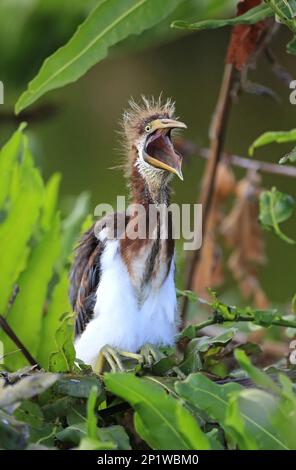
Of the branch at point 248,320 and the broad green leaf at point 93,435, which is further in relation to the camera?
the branch at point 248,320

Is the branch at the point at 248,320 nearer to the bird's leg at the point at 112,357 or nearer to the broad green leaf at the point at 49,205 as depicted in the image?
the bird's leg at the point at 112,357

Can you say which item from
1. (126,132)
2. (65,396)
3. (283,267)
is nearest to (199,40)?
(283,267)

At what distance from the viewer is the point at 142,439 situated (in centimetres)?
87

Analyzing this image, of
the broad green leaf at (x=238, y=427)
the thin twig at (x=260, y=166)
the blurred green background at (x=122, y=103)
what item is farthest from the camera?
the blurred green background at (x=122, y=103)

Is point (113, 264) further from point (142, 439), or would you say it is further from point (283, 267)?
point (283, 267)

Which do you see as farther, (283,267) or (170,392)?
(283,267)

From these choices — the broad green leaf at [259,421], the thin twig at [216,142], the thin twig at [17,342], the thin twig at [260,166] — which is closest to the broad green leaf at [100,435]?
the broad green leaf at [259,421]

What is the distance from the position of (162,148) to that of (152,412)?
0.40 m

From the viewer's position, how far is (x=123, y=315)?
3.71 ft

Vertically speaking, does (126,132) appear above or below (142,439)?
above

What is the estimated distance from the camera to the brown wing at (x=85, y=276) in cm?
118

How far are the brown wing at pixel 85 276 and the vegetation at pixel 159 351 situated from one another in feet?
0.09
